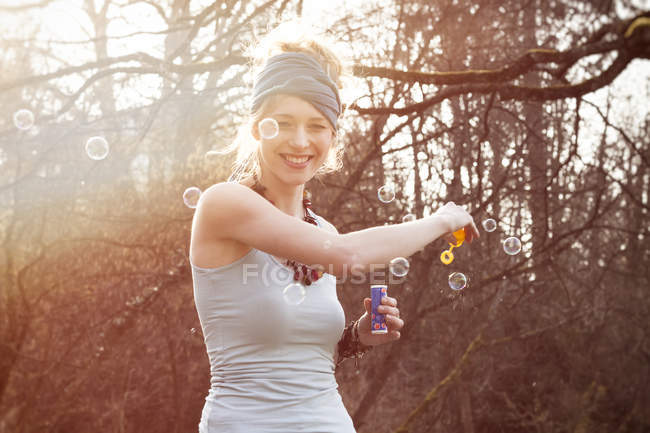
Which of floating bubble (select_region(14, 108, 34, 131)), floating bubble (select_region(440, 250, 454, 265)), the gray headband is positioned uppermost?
floating bubble (select_region(14, 108, 34, 131))

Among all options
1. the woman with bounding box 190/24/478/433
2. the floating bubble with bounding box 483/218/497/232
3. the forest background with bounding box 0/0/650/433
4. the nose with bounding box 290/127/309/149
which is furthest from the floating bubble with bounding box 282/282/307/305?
the forest background with bounding box 0/0/650/433

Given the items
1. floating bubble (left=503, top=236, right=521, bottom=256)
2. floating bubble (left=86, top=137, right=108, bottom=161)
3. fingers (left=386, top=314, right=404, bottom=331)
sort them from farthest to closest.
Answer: floating bubble (left=86, top=137, right=108, bottom=161) → floating bubble (left=503, top=236, right=521, bottom=256) → fingers (left=386, top=314, right=404, bottom=331)

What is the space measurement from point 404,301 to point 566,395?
10.1 feet

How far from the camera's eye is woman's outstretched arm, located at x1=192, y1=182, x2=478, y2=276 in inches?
71.6

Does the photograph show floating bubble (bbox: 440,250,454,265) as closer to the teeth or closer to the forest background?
the teeth

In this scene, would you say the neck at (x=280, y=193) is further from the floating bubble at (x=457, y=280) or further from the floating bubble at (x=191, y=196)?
the floating bubble at (x=457, y=280)

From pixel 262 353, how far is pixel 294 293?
19 centimetres

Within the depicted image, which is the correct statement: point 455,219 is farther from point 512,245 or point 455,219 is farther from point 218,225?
point 512,245

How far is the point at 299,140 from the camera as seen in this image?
2109mm

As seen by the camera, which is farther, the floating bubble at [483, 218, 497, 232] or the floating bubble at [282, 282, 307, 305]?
the floating bubble at [483, 218, 497, 232]

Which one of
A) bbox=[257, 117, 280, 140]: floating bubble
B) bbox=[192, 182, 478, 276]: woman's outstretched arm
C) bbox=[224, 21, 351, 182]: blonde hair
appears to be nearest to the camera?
bbox=[192, 182, 478, 276]: woman's outstretched arm

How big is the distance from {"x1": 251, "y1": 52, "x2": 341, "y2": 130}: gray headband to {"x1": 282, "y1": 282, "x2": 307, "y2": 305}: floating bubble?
21.6 inches

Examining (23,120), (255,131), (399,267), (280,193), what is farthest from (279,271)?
(23,120)

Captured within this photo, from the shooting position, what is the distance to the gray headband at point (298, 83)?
82.7 inches
